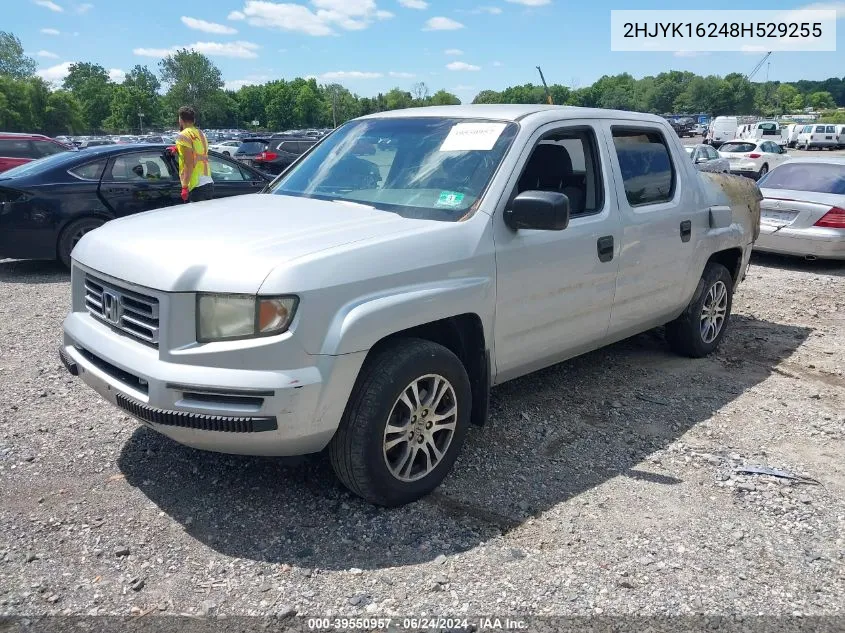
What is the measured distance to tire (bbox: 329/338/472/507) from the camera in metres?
3.18

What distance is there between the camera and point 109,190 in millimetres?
8758

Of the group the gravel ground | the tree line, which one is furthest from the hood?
the tree line

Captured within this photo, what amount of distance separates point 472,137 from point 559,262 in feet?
2.78

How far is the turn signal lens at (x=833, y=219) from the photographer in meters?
9.38

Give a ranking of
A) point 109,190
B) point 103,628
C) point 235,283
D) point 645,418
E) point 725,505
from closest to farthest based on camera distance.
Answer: point 103,628 → point 235,283 → point 725,505 → point 645,418 → point 109,190

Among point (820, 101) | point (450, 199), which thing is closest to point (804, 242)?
point (450, 199)

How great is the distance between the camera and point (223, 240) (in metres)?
3.22

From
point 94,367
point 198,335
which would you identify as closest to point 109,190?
point 94,367

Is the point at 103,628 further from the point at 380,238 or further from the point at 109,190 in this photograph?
the point at 109,190

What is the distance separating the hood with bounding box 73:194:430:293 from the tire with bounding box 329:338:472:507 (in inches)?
23.2

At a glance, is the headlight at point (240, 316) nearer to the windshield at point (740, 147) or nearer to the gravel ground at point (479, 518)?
the gravel ground at point (479, 518)

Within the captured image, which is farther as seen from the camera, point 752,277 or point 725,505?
point 752,277

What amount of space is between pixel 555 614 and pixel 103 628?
168 cm

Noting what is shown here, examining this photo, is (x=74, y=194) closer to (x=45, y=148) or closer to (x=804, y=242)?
(x=45, y=148)
